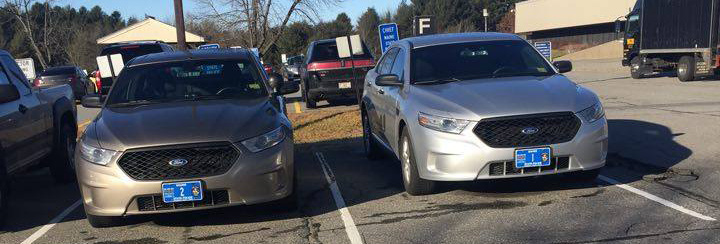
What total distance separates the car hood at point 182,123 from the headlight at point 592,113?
8.74 feet

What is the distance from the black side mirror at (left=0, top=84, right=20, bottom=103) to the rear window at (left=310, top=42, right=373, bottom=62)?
10501 mm

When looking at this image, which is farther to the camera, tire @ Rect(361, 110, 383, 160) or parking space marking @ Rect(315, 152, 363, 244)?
tire @ Rect(361, 110, 383, 160)

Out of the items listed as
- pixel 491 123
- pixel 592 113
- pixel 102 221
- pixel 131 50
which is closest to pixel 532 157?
pixel 491 123

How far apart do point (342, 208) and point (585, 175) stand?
2291 millimetres

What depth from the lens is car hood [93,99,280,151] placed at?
518 centimetres

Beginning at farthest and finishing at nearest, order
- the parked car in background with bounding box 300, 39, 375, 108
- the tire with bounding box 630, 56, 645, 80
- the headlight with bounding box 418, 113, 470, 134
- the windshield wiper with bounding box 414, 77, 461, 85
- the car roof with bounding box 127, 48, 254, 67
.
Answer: the tire with bounding box 630, 56, 645, 80, the parked car in background with bounding box 300, 39, 375, 108, the car roof with bounding box 127, 48, 254, 67, the windshield wiper with bounding box 414, 77, 461, 85, the headlight with bounding box 418, 113, 470, 134

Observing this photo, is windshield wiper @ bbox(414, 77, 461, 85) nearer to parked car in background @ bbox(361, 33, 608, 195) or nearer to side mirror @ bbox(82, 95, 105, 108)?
parked car in background @ bbox(361, 33, 608, 195)

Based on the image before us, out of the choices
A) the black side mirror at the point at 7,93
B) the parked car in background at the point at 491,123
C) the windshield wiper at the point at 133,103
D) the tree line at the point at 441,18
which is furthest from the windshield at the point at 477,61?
the tree line at the point at 441,18

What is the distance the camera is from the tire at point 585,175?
6.09 metres

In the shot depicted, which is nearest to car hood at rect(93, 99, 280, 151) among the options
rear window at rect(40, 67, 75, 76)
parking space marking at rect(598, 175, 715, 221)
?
parking space marking at rect(598, 175, 715, 221)

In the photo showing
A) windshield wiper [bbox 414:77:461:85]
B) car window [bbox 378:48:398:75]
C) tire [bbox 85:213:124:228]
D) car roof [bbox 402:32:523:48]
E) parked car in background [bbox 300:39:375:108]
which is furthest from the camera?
parked car in background [bbox 300:39:375:108]

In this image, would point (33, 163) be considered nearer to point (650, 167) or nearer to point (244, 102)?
point (244, 102)

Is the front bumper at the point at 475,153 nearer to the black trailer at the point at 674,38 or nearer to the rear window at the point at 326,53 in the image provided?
the rear window at the point at 326,53

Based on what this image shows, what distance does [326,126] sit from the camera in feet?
40.9
